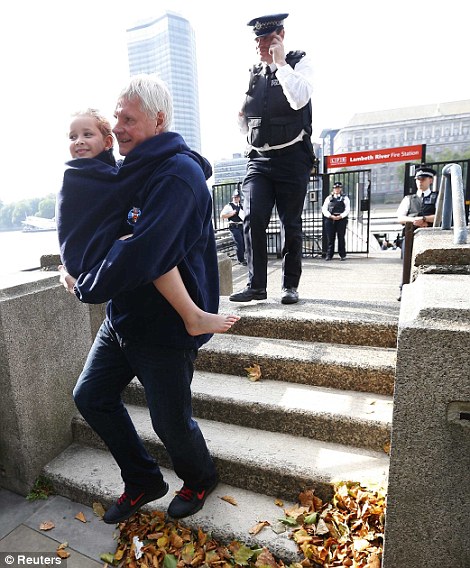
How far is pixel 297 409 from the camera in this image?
8.13 ft

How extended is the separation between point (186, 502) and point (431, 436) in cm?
138

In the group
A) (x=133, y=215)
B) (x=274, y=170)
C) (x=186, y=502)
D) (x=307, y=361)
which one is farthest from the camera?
(x=274, y=170)

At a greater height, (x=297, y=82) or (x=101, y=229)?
(x=297, y=82)

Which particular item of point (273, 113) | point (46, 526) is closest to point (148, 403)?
point (46, 526)

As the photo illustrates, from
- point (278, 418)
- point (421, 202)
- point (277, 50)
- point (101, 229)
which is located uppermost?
point (277, 50)

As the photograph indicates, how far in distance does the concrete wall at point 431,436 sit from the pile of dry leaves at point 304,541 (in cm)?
24

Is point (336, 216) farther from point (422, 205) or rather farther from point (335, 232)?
point (422, 205)

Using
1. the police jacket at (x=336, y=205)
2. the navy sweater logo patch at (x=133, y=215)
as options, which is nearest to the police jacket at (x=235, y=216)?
the police jacket at (x=336, y=205)

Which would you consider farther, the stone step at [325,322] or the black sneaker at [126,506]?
the stone step at [325,322]

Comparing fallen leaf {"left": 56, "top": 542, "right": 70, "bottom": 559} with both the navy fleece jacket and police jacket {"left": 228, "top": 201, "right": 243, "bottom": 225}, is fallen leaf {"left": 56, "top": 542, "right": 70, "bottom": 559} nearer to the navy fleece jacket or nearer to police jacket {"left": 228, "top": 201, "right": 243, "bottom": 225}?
the navy fleece jacket

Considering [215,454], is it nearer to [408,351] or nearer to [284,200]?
[408,351]

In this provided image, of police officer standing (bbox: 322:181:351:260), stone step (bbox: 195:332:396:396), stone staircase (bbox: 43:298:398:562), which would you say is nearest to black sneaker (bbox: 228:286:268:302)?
stone staircase (bbox: 43:298:398:562)

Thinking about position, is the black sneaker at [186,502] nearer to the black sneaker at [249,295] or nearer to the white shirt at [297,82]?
the black sneaker at [249,295]

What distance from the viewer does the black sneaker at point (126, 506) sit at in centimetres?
215
